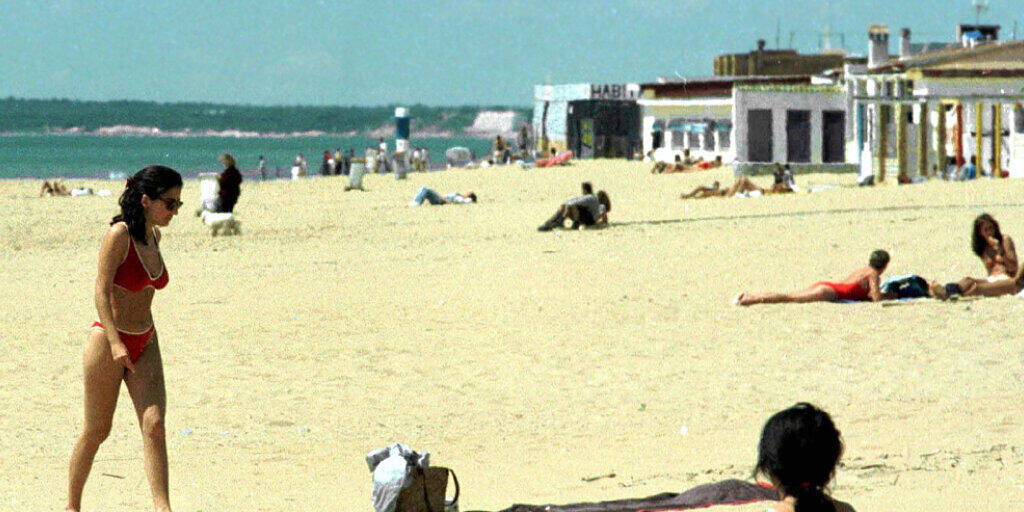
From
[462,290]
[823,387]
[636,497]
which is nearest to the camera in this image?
[636,497]

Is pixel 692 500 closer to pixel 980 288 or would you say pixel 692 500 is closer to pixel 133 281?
pixel 133 281

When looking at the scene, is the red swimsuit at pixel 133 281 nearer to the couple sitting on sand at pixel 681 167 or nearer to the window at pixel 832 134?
the window at pixel 832 134

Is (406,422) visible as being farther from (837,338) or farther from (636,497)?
(837,338)

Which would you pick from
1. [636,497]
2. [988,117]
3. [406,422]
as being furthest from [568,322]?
[988,117]

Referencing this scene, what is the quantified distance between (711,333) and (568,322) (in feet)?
4.52

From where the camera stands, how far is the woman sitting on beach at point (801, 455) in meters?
3.81

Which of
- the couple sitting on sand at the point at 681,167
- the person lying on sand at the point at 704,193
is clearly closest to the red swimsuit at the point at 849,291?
the person lying on sand at the point at 704,193

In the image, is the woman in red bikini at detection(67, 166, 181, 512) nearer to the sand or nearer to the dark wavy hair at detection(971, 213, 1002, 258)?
the sand

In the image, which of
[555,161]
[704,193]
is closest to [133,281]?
[704,193]

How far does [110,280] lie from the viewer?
551 cm

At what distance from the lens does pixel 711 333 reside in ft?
37.8

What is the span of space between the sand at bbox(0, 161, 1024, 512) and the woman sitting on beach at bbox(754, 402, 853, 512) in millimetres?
1314

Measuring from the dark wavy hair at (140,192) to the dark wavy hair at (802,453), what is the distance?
2.70 meters

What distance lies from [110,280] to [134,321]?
0.65 ft
